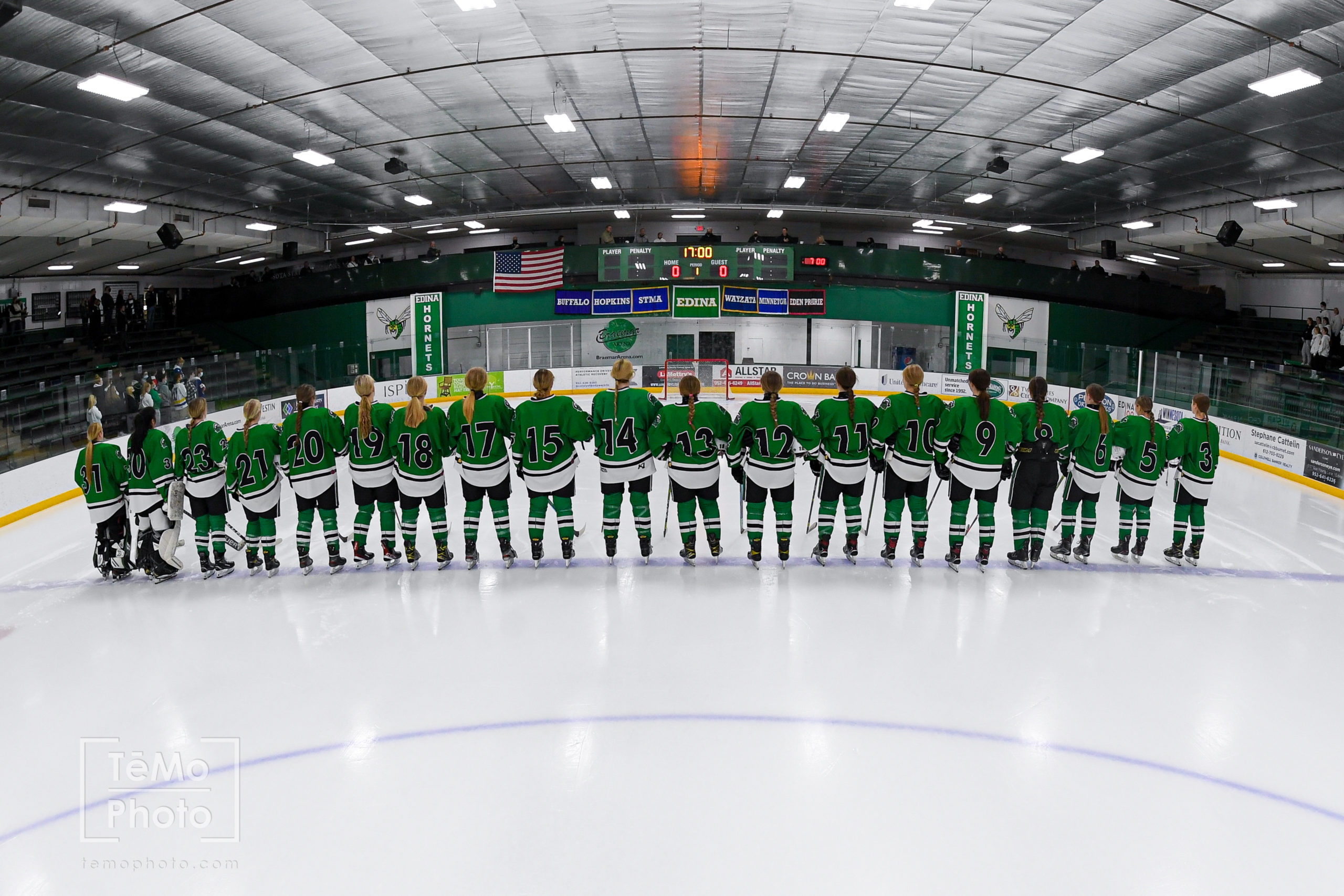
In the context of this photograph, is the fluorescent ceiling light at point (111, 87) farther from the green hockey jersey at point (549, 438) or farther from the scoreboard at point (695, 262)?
the scoreboard at point (695, 262)

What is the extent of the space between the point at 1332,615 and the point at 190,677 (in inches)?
298

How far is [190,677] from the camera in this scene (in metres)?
4.79

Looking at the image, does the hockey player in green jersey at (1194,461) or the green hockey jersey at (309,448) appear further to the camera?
the hockey player in green jersey at (1194,461)

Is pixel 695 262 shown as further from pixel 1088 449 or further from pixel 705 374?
pixel 1088 449

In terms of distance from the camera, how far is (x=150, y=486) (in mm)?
6375

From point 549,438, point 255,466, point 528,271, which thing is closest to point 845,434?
point 549,438

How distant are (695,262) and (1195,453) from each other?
1697cm

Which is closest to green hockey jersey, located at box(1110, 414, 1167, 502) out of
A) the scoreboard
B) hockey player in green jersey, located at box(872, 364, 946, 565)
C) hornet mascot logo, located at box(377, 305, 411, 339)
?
hockey player in green jersey, located at box(872, 364, 946, 565)

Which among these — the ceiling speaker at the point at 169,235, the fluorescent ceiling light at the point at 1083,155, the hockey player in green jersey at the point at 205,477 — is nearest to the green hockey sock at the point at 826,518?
the hockey player in green jersey at the point at 205,477

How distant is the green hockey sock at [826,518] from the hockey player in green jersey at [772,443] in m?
0.28

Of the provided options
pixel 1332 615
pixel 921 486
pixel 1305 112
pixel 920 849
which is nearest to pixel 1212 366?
pixel 1305 112

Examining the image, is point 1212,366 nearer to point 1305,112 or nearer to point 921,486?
A: point 1305,112

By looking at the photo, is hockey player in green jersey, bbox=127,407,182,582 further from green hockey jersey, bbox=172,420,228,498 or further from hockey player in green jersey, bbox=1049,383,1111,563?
hockey player in green jersey, bbox=1049,383,1111,563

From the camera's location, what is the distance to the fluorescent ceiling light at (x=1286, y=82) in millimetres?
8719
